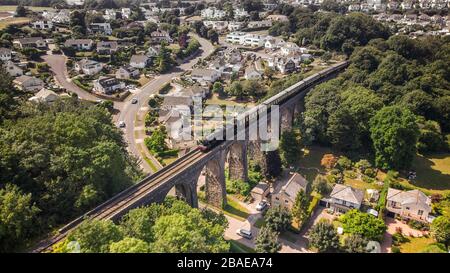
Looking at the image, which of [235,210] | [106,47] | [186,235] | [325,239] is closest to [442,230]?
[325,239]

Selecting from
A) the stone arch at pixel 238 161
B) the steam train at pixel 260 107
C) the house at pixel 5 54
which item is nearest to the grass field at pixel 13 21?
the house at pixel 5 54

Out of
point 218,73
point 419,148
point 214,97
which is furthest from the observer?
point 218,73

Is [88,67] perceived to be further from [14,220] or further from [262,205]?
[14,220]

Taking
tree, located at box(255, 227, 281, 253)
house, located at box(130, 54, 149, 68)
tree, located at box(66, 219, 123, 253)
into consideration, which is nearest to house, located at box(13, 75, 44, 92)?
house, located at box(130, 54, 149, 68)

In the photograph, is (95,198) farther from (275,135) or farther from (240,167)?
(275,135)
